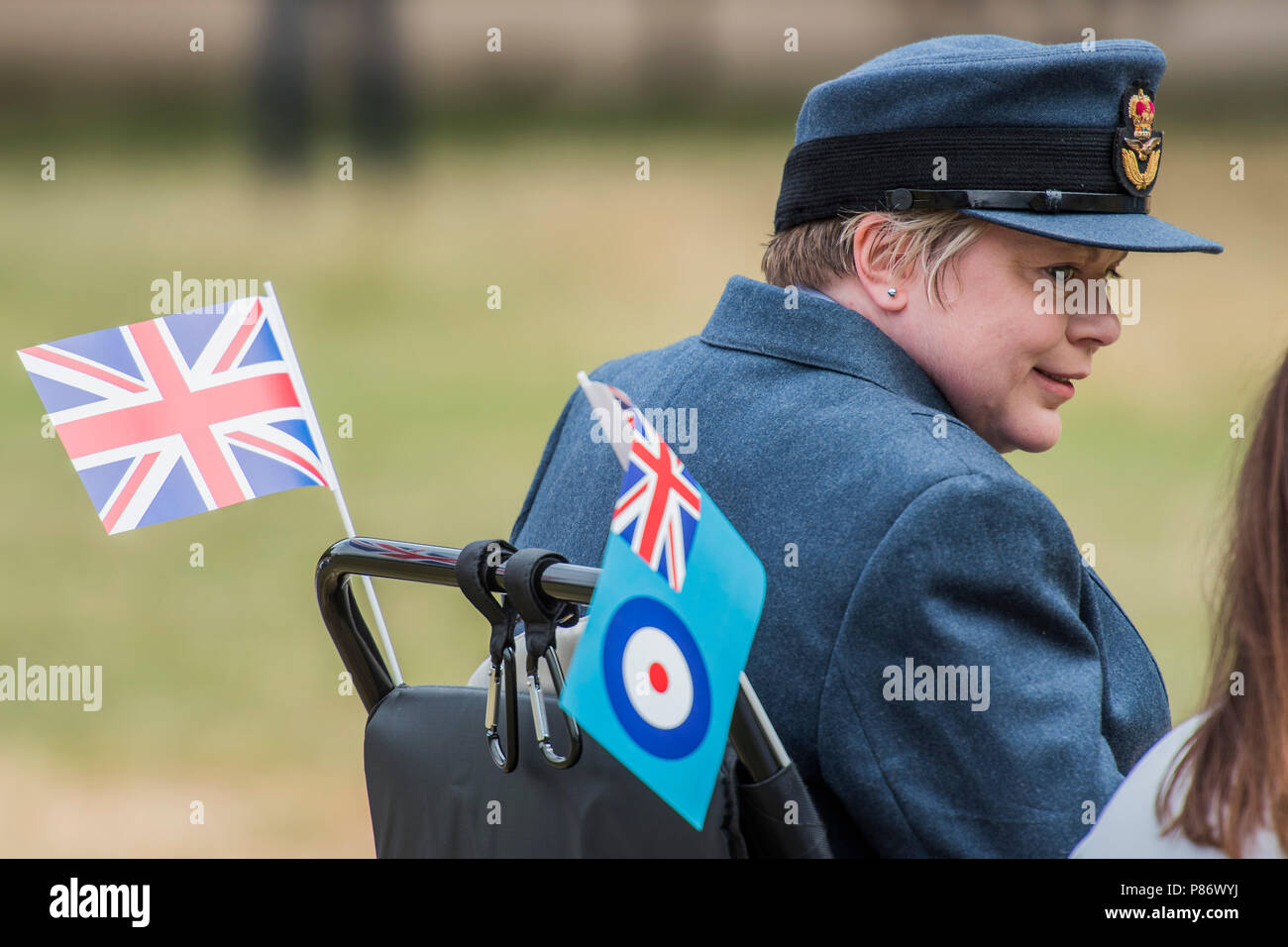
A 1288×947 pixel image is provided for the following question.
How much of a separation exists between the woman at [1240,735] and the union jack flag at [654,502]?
39 centimetres

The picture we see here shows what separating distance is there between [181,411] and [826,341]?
2.04ft

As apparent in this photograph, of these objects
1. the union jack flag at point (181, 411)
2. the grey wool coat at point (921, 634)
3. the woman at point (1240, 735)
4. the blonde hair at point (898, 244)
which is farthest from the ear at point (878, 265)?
the union jack flag at point (181, 411)

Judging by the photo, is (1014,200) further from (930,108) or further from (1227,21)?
(1227,21)

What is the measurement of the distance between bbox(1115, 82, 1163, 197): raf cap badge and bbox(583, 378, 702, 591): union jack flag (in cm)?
75

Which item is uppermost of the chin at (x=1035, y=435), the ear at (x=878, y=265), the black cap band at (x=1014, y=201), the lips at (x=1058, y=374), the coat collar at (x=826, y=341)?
the black cap band at (x=1014, y=201)

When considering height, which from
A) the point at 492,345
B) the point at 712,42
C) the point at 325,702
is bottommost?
the point at 325,702

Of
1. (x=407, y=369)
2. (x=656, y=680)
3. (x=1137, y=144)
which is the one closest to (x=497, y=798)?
(x=656, y=680)

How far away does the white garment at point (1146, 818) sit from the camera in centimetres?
104

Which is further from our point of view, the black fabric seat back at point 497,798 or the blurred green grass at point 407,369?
the blurred green grass at point 407,369

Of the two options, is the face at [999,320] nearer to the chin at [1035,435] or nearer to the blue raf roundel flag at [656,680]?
the chin at [1035,435]

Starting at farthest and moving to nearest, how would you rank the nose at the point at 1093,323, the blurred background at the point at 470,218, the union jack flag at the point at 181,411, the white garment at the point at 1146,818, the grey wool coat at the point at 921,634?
the blurred background at the point at 470,218
the nose at the point at 1093,323
the union jack flag at the point at 181,411
the grey wool coat at the point at 921,634
the white garment at the point at 1146,818

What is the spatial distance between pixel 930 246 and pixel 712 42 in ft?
33.0

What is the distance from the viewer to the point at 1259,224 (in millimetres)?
10445

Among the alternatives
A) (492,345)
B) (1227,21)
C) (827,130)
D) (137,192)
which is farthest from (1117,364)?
(827,130)
